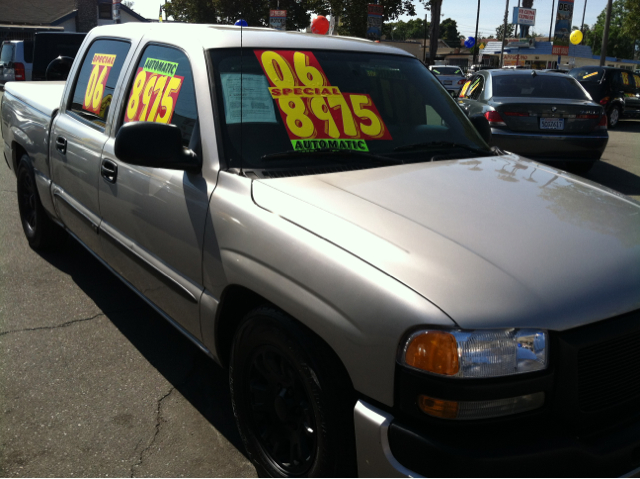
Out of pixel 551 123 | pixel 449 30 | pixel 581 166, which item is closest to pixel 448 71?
pixel 581 166

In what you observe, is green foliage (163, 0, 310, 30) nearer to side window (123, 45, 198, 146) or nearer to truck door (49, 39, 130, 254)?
truck door (49, 39, 130, 254)

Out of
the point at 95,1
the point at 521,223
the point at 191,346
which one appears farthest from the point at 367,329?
the point at 95,1

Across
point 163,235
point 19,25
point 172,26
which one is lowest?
point 163,235

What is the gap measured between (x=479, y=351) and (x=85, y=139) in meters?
2.89

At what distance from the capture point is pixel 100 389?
10.6 feet

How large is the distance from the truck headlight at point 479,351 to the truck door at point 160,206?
1211 millimetres

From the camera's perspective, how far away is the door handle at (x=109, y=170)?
11.0 feet

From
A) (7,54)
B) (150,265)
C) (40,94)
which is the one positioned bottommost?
(150,265)

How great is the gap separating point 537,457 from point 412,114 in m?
1.93

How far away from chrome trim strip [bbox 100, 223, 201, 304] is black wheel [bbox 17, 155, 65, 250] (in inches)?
67.7

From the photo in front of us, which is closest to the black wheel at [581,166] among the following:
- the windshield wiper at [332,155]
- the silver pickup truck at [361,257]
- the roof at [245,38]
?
the silver pickup truck at [361,257]

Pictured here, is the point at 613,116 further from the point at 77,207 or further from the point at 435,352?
the point at 435,352

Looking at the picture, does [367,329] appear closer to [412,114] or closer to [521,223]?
[521,223]

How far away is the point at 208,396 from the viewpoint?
3.22 metres
